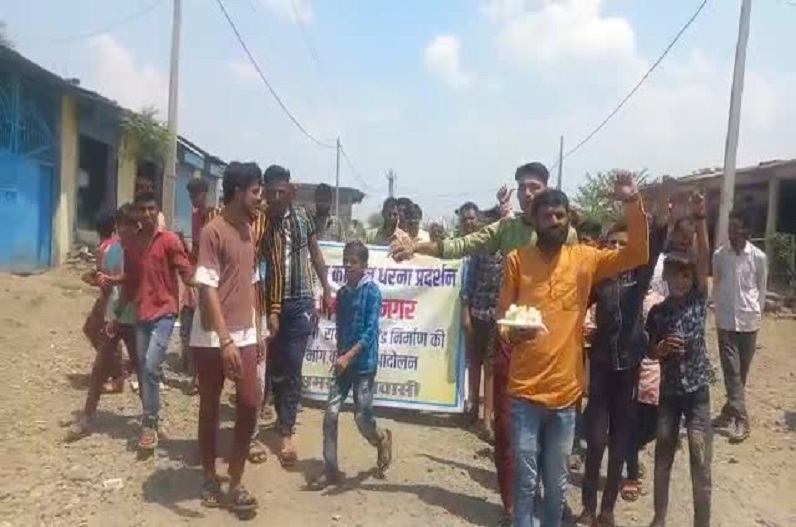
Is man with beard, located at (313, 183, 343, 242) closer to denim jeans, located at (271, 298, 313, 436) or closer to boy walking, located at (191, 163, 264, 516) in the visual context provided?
A: denim jeans, located at (271, 298, 313, 436)

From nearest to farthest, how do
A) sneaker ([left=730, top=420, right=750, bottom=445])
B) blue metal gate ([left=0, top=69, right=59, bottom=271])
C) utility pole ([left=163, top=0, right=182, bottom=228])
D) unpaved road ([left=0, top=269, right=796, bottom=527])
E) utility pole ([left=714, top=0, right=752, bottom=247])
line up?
unpaved road ([left=0, top=269, right=796, bottom=527])
sneaker ([left=730, top=420, right=750, bottom=445])
utility pole ([left=714, top=0, right=752, bottom=247])
blue metal gate ([left=0, top=69, right=59, bottom=271])
utility pole ([left=163, top=0, right=182, bottom=228])

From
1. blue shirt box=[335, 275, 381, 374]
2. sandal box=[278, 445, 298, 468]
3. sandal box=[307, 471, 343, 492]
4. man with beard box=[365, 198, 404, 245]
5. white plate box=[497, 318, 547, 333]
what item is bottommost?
sandal box=[307, 471, 343, 492]

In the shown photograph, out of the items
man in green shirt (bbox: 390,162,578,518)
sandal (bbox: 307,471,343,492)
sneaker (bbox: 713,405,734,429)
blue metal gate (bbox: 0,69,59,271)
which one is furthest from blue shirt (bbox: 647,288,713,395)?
blue metal gate (bbox: 0,69,59,271)

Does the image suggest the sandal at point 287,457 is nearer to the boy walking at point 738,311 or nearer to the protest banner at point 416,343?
the protest banner at point 416,343

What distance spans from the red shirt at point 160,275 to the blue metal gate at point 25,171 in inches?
384

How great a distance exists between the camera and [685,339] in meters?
4.80

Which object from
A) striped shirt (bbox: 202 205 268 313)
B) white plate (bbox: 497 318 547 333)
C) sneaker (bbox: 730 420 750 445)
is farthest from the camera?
sneaker (bbox: 730 420 750 445)

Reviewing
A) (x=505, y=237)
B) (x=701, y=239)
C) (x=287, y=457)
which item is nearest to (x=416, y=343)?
(x=287, y=457)

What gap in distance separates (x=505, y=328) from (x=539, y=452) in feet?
2.27

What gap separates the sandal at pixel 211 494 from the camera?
487 cm

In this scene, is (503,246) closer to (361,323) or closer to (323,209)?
(361,323)

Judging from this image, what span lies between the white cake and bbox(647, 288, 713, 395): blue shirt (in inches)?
49.0

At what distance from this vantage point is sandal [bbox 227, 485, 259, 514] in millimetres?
4742

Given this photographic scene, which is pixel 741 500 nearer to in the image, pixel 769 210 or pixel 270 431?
pixel 270 431
